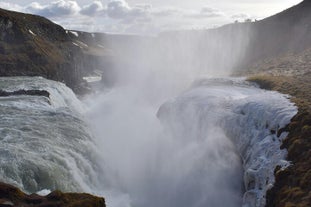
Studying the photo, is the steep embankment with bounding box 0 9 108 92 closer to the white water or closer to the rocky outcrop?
the white water

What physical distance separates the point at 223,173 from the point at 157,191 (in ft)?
16.1

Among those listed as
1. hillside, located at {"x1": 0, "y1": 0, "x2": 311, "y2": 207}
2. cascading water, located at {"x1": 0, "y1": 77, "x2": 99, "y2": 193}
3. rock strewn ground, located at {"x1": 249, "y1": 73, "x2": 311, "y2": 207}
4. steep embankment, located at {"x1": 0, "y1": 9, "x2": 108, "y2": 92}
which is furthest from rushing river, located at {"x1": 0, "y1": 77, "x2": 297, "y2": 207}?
steep embankment, located at {"x1": 0, "y1": 9, "x2": 108, "y2": 92}

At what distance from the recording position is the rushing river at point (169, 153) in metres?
21.1

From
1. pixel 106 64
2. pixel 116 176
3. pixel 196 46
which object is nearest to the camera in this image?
pixel 116 176

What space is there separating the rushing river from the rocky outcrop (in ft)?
19.1

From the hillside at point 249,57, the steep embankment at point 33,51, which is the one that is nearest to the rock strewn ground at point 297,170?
the hillside at point 249,57

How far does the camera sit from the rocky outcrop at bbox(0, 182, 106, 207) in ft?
44.0

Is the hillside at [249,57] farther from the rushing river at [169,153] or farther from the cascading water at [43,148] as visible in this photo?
the cascading water at [43,148]

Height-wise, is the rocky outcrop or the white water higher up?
the rocky outcrop

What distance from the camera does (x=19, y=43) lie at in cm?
7525

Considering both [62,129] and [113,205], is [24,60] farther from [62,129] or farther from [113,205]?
[113,205]

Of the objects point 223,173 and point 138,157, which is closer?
point 223,173

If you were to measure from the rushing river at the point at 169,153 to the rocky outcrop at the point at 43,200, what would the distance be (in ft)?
19.1

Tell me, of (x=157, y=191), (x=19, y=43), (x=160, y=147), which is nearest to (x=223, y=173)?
(x=157, y=191)
